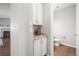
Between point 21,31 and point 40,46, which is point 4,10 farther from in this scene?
point 40,46

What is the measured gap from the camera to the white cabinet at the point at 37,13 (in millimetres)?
1407

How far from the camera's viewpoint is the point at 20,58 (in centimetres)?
139

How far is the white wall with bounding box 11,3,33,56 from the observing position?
1.40m

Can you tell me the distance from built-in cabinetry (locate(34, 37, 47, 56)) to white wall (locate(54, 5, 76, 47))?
200mm

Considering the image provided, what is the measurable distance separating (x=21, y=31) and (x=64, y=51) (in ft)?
2.21

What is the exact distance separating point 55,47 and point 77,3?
0.68 meters

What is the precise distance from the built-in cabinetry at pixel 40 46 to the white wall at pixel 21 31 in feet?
0.24

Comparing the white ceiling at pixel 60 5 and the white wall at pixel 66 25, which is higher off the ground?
the white ceiling at pixel 60 5

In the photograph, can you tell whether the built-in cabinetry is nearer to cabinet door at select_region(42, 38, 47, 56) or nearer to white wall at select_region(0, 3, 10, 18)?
cabinet door at select_region(42, 38, 47, 56)

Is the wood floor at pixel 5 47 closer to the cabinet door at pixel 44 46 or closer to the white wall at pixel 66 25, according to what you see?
the cabinet door at pixel 44 46

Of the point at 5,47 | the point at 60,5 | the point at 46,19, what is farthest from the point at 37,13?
the point at 5,47

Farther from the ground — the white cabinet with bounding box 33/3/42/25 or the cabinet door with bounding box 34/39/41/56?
the white cabinet with bounding box 33/3/42/25

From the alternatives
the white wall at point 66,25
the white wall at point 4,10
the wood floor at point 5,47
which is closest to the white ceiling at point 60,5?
the white wall at point 66,25

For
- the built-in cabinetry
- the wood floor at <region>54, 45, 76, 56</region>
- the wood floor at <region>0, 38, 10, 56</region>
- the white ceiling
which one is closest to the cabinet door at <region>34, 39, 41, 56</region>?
the built-in cabinetry
